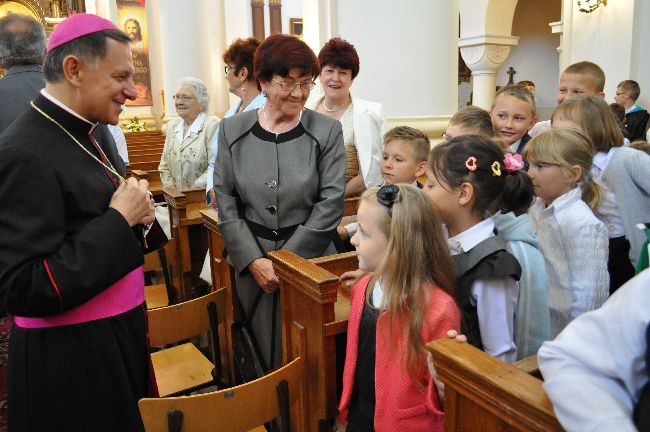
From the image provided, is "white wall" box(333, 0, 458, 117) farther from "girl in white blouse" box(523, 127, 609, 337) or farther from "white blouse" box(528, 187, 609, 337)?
"white blouse" box(528, 187, 609, 337)

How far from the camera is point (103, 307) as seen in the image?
5.15ft

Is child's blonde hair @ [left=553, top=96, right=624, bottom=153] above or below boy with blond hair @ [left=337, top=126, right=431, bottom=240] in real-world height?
above

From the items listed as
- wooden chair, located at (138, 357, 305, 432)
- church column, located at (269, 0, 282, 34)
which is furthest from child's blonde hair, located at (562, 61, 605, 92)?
church column, located at (269, 0, 282, 34)

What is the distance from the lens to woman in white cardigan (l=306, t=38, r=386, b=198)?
10.1 feet

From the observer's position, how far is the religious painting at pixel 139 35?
14.9 meters

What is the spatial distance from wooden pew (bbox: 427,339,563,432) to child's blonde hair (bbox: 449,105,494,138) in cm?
145

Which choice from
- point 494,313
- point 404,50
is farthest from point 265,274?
point 404,50

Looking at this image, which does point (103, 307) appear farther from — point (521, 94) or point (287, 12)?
point (287, 12)

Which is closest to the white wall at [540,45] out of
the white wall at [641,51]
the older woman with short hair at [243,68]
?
the white wall at [641,51]

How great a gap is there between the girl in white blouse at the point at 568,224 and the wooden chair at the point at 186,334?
140 centimetres

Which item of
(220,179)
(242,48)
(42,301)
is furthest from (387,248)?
(242,48)

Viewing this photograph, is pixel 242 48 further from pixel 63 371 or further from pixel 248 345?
pixel 63 371

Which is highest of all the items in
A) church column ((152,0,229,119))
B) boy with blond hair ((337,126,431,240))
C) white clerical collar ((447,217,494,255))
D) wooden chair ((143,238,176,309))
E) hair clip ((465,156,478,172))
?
church column ((152,0,229,119))

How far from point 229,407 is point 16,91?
6.58ft
